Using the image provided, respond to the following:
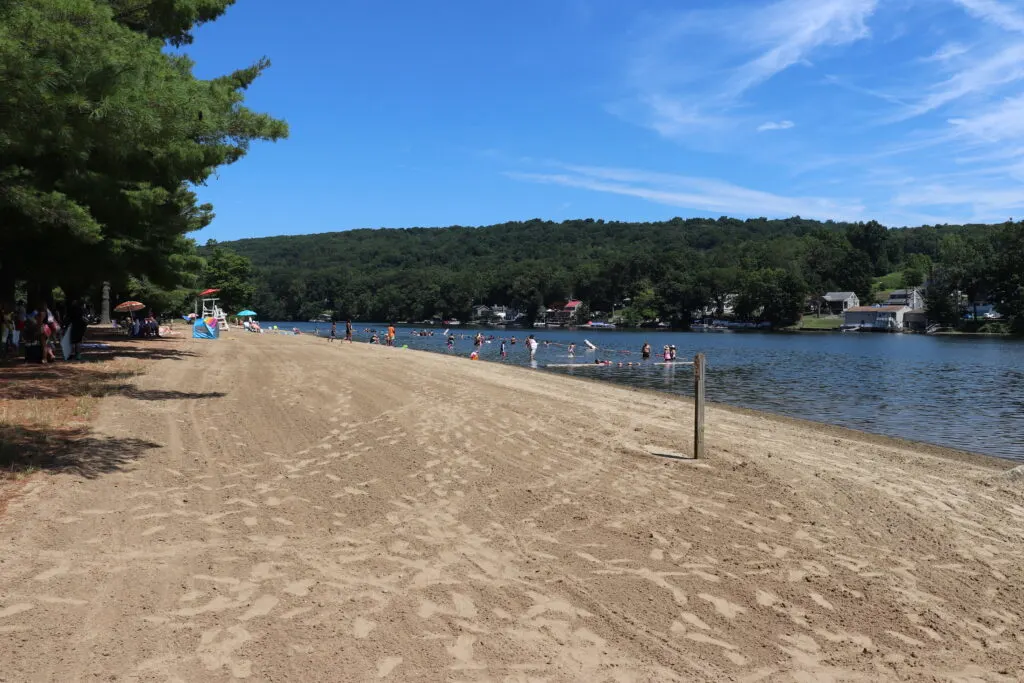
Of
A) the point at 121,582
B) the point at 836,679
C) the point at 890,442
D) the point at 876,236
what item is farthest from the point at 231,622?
the point at 876,236

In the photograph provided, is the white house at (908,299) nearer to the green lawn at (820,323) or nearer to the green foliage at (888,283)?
the green lawn at (820,323)

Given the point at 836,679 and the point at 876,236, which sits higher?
the point at 876,236

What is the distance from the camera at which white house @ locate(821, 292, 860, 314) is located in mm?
150500

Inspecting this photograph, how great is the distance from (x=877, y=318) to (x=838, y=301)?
Result: 21.5 m

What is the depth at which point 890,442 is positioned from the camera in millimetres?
14820

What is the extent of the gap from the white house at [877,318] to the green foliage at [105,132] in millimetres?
126591

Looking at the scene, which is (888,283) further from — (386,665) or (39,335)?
(386,665)

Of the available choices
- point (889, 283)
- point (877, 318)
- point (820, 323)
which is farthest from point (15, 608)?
point (889, 283)

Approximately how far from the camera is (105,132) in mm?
7805

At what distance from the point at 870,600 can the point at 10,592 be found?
5.49 metres

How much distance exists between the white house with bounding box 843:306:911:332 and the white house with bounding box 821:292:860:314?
12504mm

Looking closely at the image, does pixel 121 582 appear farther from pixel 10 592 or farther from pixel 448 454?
pixel 448 454

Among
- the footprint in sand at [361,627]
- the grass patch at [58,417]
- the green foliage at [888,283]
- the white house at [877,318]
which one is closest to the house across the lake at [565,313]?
the white house at [877,318]

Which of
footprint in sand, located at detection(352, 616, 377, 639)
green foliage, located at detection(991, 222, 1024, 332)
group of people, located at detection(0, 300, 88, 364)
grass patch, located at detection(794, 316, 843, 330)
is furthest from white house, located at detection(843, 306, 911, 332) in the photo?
footprint in sand, located at detection(352, 616, 377, 639)
